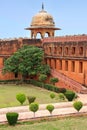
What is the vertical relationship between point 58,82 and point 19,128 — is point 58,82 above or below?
below

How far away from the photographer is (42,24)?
4147 centimetres

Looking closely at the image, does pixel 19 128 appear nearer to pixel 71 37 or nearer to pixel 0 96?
pixel 0 96

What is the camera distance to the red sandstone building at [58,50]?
32500mm

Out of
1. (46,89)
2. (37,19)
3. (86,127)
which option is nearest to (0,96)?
(46,89)

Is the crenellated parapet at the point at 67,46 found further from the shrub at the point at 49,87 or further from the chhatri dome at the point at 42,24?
the shrub at the point at 49,87

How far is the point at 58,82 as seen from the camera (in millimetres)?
33812

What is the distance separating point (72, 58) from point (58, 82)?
2685 mm

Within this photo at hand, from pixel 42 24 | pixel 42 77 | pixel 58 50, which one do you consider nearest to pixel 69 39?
pixel 58 50

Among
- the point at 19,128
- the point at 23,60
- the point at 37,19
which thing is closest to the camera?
the point at 19,128

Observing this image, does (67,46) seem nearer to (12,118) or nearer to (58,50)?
(58,50)

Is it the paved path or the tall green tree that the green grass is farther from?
the tall green tree

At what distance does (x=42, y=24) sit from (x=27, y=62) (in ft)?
24.3

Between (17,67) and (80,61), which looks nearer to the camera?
(80,61)

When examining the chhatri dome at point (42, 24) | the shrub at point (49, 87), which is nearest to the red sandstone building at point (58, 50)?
the chhatri dome at point (42, 24)
